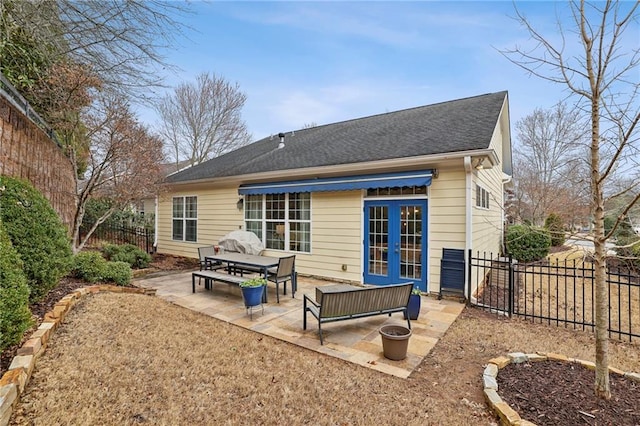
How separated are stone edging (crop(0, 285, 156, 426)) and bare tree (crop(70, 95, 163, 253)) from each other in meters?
3.85

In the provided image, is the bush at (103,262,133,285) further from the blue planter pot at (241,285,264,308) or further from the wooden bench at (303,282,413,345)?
the wooden bench at (303,282,413,345)

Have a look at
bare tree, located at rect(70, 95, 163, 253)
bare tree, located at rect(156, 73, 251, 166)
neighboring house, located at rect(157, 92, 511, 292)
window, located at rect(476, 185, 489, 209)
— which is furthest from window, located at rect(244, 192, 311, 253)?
bare tree, located at rect(156, 73, 251, 166)

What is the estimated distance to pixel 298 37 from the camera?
9.82 metres

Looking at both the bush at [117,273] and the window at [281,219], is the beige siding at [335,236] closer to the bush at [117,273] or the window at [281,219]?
the window at [281,219]

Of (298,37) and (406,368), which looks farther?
(298,37)

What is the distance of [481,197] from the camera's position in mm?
7953

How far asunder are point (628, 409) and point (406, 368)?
1.99 meters

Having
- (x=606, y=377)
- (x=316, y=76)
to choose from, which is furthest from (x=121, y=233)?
(x=606, y=377)

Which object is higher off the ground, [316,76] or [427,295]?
[316,76]

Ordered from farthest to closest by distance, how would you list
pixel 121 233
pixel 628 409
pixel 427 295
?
pixel 121 233
pixel 427 295
pixel 628 409

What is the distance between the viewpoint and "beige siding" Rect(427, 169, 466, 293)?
6.59 m

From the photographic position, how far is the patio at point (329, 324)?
4.00 metres

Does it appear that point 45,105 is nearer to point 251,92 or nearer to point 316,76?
point 316,76

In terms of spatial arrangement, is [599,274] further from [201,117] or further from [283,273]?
[201,117]
